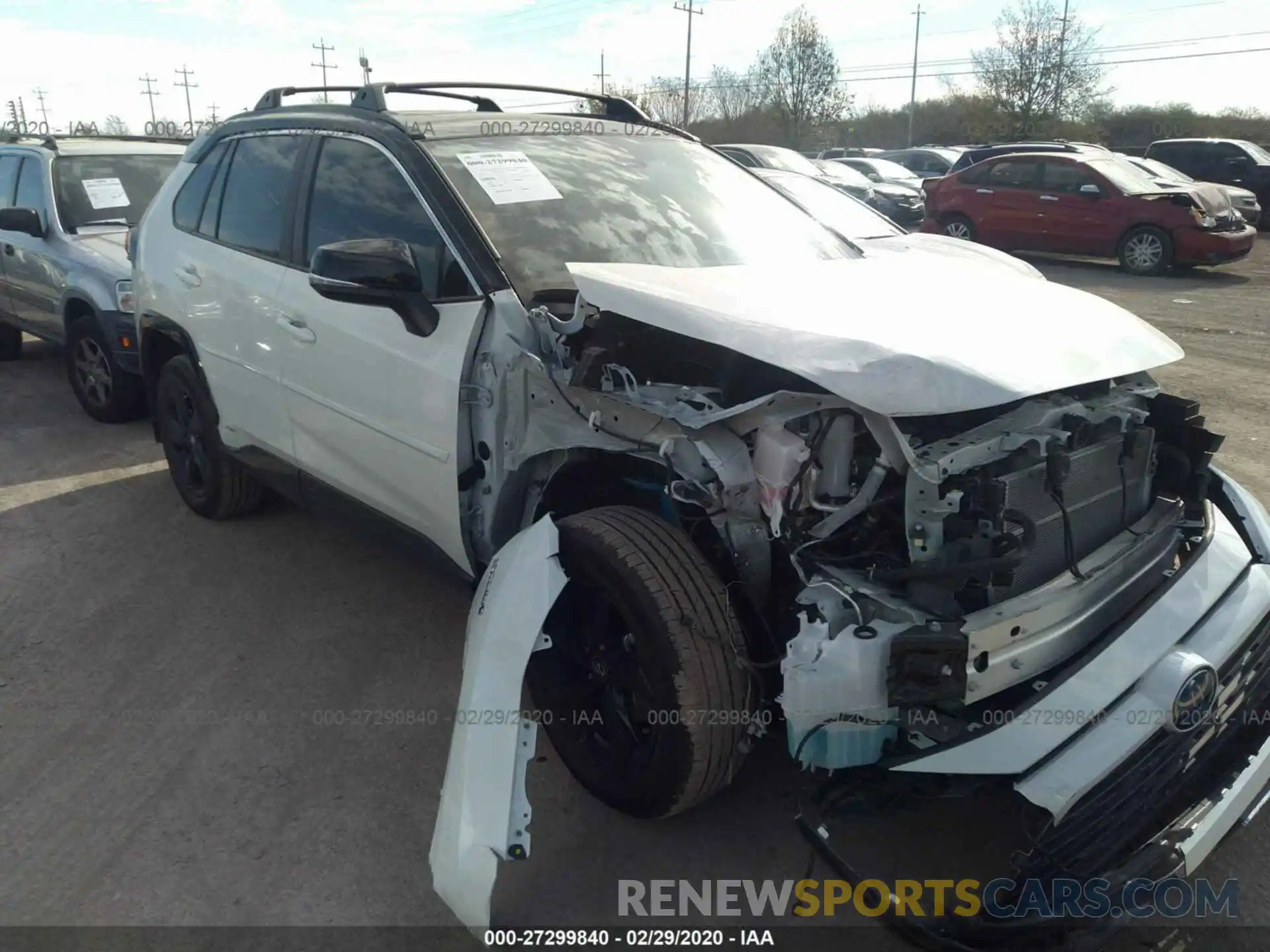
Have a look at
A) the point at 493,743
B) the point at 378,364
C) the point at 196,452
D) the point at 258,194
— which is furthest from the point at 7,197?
the point at 493,743

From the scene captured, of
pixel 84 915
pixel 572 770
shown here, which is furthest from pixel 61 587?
pixel 572 770

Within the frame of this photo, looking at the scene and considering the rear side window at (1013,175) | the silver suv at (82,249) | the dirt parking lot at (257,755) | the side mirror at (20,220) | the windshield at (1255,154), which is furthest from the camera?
the windshield at (1255,154)

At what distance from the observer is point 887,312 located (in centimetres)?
256

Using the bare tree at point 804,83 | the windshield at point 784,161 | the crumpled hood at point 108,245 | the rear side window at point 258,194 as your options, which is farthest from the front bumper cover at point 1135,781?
the bare tree at point 804,83

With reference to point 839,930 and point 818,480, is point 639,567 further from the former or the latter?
point 839,930

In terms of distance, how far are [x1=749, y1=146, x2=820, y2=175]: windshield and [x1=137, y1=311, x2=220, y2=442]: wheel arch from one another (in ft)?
36.6

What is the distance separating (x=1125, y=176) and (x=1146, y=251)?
128 cm

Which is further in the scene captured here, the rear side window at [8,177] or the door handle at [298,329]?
the rear side window at [8,177]

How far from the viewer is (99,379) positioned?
260 inches

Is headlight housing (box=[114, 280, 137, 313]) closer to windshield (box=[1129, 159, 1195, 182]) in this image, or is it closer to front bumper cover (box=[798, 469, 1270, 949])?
front bumper cover (box=[798, 469, 1270, 949])

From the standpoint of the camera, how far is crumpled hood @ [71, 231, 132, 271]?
21.6 feet

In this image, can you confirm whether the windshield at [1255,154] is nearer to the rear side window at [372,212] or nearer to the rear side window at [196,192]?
the rear side window at [196,192]

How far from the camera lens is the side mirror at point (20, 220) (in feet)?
21.5

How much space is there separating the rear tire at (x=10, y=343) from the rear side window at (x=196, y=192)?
501cm
